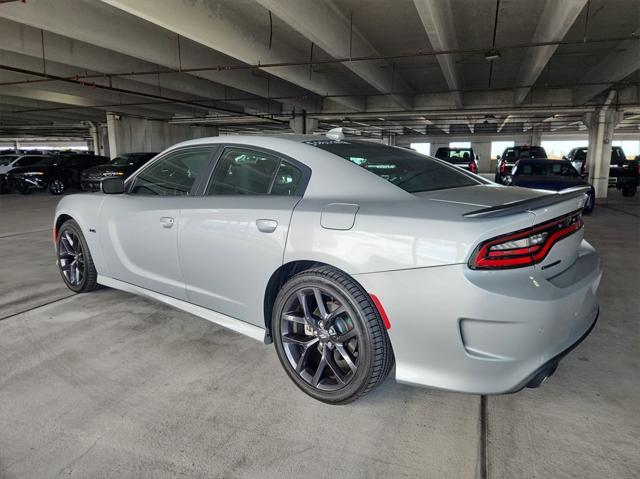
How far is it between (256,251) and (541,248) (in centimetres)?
145

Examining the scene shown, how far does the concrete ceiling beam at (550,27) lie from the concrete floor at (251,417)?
17.3 ft

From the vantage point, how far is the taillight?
1863 millimetres

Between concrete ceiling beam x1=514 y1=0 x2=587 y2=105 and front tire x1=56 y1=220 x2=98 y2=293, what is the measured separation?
6886 millimetres

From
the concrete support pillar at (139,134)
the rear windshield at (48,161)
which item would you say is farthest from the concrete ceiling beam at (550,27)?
the concrete support pillar at (139,134)

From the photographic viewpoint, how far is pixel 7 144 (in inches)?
2160

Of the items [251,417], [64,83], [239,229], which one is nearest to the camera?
[251,417]

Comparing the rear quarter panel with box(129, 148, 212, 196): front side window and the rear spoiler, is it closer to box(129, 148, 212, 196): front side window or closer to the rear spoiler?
the rear spoiler

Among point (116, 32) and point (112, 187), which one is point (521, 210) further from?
point (116, 32)

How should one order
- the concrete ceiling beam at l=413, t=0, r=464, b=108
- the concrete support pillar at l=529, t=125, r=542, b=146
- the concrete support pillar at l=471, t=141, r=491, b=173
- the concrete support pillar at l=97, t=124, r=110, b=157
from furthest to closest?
the concrete support pillar at l=471, t=141, r=491, b=173
the concrete support pillar at l=529, t=125, r=542, b=146
the concrete support pillar at l=97, t=124, r=110, b=157
the concrete ceiling beam at l=413, t=0, r=464, b=108

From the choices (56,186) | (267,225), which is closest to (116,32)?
(267,225)

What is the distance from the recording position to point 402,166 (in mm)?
2756

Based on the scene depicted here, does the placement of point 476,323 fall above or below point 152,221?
below

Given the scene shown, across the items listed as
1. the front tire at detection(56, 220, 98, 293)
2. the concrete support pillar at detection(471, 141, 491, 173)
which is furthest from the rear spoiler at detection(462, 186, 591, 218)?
the concrete support pillar at detection(471, 141, 491, 173)

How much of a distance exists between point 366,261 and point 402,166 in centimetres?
91
